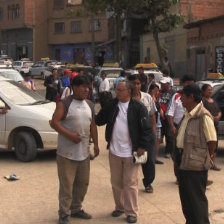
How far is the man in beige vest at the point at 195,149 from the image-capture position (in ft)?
14.6

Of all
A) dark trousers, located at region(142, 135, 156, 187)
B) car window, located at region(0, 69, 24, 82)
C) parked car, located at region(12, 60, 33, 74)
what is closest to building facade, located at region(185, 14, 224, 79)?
car window, located at region(0, 69, 24, 82)

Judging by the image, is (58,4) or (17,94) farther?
(58,4)

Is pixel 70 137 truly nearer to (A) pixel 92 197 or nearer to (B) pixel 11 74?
(A) pixel 92 197

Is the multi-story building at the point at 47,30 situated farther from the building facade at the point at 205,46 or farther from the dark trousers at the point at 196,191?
the dark trousers at the point at 196,191

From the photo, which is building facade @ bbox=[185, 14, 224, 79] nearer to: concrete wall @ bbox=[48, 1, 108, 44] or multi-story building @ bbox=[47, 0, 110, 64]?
multi-story building @ bbox=[47, 0, 110, 64]

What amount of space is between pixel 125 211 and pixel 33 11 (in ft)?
182

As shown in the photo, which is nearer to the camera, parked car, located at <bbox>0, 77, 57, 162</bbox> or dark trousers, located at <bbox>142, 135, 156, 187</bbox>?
dark trousers, located at <bbox>142, 135, 156, 187</bbox>

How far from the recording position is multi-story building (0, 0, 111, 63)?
56.4 meters

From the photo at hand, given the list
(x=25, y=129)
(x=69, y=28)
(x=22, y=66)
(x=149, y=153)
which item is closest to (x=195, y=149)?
(x=149, y=153)

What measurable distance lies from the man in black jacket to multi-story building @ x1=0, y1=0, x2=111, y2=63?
5014cm

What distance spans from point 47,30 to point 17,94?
51.5m

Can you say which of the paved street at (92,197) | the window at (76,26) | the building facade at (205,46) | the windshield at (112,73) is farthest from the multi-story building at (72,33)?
the paved street at (92,197)

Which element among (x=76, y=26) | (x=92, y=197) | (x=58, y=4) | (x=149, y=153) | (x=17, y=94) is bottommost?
(x=92, y=197)

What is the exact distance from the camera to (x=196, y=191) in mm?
4551
